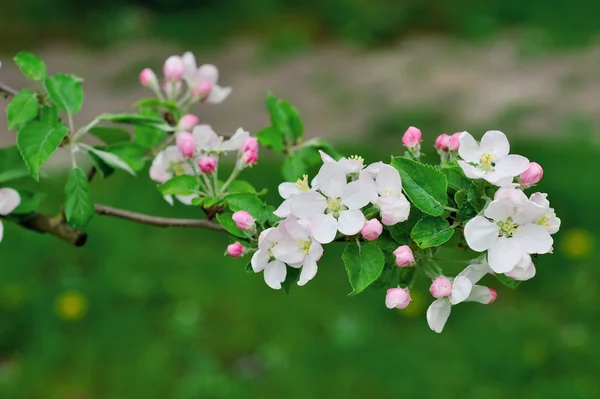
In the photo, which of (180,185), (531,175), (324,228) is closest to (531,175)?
(531,175)

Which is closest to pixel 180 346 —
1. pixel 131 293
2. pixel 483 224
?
pixel 131 293

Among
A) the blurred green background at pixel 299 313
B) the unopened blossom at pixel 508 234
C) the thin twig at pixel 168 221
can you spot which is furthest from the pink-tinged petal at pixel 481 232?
the blurred green background at pixel 299 313

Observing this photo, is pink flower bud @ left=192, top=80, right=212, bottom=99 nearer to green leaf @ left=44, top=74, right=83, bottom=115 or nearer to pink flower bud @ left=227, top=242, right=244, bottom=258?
green leaf @ left=44, top=74, right=83, bottom=115

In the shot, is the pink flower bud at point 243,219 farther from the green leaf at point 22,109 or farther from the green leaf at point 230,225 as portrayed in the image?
the green leaf at point 22,109

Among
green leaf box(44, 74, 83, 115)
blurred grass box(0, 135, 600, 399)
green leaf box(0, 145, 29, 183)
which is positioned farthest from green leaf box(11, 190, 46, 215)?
blurred grass box(0, 135, 600, 399)

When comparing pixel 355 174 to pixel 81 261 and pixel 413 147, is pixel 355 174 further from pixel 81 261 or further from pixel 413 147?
pixel 81 261

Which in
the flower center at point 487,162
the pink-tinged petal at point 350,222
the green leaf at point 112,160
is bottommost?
the green leaf at point 112,160
